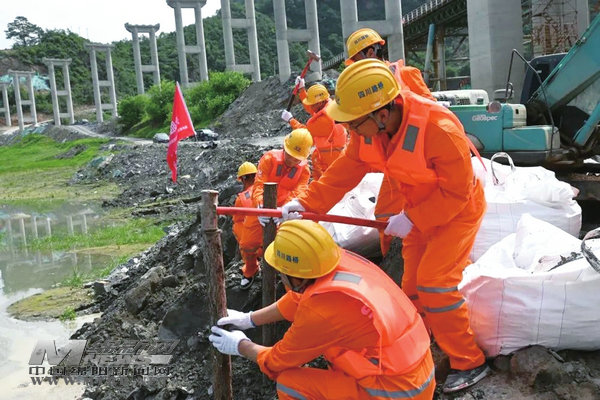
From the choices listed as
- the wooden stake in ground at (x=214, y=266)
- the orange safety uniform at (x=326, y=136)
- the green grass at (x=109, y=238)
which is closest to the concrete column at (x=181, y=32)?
the green grass at (x=109, y=238)

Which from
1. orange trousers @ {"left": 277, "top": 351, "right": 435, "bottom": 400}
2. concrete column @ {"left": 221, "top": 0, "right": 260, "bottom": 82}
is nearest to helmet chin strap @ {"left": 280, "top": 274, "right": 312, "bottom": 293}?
orange trousers @ {"left": 277, "top": 351, "right": 435, "bottom": 400}

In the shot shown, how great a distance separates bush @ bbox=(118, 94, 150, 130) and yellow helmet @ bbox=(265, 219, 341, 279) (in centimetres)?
4034

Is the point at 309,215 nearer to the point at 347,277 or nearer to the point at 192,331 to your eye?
the point at 347,277

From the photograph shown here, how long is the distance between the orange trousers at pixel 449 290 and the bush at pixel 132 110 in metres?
40.2

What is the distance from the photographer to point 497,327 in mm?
3074

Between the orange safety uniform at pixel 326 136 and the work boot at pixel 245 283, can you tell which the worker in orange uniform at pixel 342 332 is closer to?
the work boot at pixel 245 283

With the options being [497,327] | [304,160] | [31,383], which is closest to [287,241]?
[497,327]

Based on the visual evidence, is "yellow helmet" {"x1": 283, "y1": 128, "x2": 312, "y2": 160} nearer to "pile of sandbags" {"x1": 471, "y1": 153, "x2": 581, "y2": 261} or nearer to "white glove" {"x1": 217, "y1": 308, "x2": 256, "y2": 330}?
"pile of sandbags" {"x1": 471, "y1": 153, "x2": 581, "y2": 261}

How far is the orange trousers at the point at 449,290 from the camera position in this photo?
9.62 feet

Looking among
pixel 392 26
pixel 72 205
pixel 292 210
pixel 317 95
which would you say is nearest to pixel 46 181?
pixel 72 205

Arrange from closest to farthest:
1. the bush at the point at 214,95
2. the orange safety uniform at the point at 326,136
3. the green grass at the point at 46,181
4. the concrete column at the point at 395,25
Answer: the orange safety uniform at the point at 326,136 → the green grass at the point at 46,181 → the concrete column at the point at 395,25 → the bush at the point at 214,95

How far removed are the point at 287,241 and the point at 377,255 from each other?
7.52ft

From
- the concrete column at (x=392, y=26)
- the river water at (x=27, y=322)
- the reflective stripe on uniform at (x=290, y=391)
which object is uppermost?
the concrete column at (x=392, y=26)

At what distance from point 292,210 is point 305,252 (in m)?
1.19
